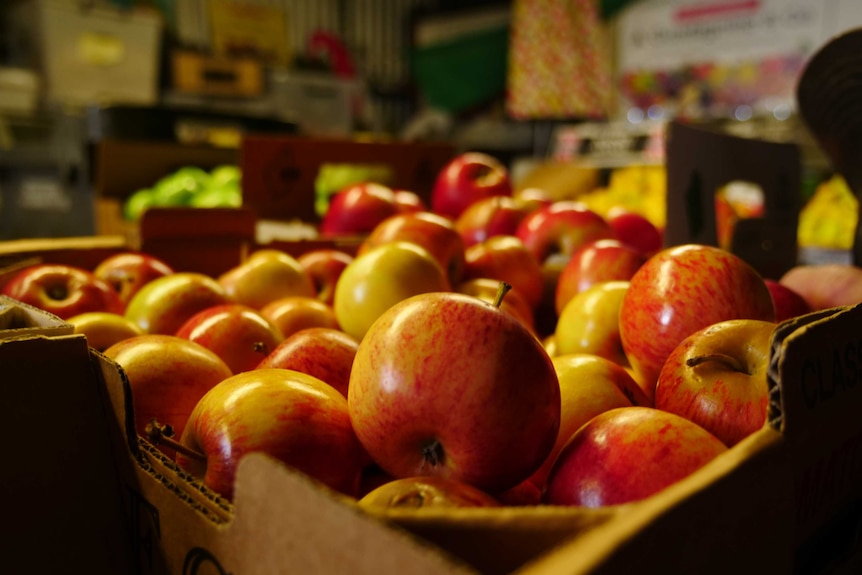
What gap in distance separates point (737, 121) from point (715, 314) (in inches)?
129

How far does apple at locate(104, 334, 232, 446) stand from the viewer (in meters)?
0.70

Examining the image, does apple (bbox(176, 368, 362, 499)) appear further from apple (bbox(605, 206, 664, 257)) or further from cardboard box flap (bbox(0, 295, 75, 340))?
apple (bbox(605, 206, 664, 257))

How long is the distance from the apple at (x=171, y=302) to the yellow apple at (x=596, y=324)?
0.52 m

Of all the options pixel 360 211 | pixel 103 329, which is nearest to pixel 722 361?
pixel 103 329

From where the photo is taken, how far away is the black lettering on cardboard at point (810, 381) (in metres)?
0.48

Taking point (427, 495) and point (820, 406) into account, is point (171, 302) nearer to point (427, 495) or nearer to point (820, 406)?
point (427, 495)

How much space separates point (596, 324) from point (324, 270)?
54 centimetres

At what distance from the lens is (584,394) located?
68 centimetres

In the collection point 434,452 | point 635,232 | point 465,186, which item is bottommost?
point 434,452

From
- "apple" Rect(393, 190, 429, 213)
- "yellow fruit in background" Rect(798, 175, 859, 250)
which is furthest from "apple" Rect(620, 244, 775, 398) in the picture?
"yellow fruit in background" Rect(798, 175, 859, 250)

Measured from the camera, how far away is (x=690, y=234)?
119 centimetres

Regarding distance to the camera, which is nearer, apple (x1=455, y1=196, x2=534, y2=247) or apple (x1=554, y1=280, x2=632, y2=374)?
apple (x1=554, y1=280, x2=632, y2=374)

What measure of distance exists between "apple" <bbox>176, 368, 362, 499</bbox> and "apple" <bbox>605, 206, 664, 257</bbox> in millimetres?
1035

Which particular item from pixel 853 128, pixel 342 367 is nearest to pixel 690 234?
pixel 853 128
